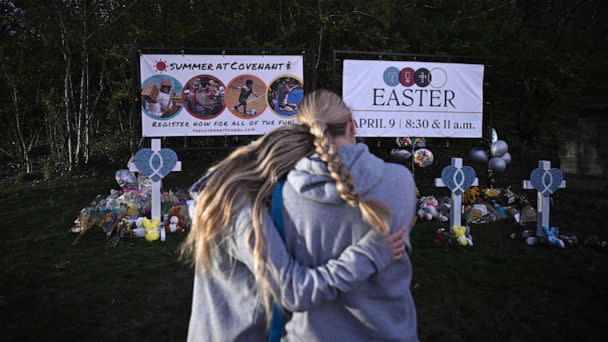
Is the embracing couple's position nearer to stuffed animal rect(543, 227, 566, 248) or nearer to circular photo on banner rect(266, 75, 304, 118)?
stuffed animal rect(543, 227, 566, 248)

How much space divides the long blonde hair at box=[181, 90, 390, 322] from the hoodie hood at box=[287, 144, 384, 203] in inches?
1.2

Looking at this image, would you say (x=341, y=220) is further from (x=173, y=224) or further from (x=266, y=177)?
(x=173, y=224)

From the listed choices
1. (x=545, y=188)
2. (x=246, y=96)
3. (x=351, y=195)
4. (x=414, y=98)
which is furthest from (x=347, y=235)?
(x=414, y=98)

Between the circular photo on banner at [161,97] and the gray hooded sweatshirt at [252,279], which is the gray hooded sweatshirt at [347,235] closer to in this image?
the gray hooded sweatshirt at [252,279]

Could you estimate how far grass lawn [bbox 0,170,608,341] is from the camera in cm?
369

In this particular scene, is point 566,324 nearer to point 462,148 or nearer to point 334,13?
point 334,13

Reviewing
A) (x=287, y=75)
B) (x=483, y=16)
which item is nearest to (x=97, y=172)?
(x=287, y=75)

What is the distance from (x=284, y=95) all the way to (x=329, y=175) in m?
6.74

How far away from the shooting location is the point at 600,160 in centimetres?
902

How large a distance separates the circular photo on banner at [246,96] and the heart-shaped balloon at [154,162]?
73.1 inches

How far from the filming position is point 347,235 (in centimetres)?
170

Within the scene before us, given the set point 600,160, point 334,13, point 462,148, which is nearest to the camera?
point 600,160

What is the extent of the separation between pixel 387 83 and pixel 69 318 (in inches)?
234

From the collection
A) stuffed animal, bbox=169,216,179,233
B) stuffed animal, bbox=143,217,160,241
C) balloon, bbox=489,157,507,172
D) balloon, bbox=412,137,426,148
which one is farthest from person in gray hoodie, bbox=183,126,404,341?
balloon, bbox=412,137,426,148
